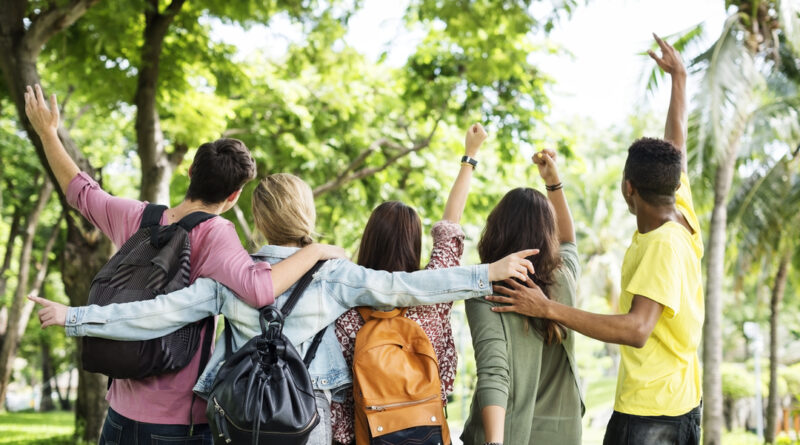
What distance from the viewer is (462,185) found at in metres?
3.50

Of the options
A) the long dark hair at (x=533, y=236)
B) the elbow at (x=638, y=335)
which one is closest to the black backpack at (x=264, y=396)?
the long dark hair at (x=533, y=236)

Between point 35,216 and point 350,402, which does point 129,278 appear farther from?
point 35,216

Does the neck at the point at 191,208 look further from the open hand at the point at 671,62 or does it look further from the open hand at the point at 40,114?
the open hand at the point at 671,62

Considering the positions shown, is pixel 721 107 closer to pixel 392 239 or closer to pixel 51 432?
pixel 392 239

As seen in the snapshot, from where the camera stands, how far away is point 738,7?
1208 cm

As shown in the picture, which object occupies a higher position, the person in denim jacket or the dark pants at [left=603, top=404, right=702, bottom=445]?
the person in denim jacket

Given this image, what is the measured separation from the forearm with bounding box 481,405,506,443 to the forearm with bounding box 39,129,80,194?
1.93 metres

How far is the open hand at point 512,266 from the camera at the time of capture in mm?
2721

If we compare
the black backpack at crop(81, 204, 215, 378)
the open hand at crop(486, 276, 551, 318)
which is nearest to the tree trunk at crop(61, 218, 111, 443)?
the black backpack at crop(81, 204, 215, 378)

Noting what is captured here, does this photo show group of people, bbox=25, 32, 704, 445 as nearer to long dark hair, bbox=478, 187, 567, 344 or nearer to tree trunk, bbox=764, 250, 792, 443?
long dark hair, bbox=478, 187, 567, 344

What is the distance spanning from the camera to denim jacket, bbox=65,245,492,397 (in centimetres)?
270

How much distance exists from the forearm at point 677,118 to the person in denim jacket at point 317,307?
3.43ft

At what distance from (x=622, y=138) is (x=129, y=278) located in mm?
41167

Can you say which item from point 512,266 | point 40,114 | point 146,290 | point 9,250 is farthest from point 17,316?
point 512,266
